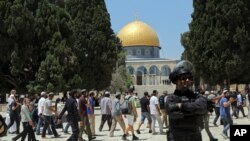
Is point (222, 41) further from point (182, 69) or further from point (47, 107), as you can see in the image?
point (182, 69)

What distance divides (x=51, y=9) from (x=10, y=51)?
3931 mm

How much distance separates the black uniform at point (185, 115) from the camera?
458 centimetres

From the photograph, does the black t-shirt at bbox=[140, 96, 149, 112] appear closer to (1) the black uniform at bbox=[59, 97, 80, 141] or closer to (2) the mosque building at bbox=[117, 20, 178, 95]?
(1) the black uniform at bbox=[59, 97, 80, 141]

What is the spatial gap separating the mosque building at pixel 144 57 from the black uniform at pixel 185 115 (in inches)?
4009

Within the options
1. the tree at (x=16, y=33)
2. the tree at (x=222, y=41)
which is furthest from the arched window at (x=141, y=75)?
the tree at (x=16, y=33)

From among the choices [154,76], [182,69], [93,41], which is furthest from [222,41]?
[154,76]

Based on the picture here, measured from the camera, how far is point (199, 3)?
4028 cm

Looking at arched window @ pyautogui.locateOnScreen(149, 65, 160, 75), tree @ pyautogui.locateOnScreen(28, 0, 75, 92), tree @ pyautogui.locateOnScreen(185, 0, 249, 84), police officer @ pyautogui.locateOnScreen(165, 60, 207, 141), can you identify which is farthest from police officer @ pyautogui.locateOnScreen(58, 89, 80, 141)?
arched window @ pyautogui.locateOnScreen(149, 65, 160, 75)

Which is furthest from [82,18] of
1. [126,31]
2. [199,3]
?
[126,31]

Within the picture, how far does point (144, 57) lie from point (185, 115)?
106122mm

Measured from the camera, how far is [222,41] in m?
37.9

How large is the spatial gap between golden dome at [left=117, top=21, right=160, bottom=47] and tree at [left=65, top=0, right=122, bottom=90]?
64.7 m

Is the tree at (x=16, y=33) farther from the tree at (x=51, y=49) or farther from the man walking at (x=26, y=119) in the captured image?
the man walking at (x=26, y=119)

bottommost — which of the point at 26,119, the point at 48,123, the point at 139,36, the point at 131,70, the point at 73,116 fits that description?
the point at 48,123
